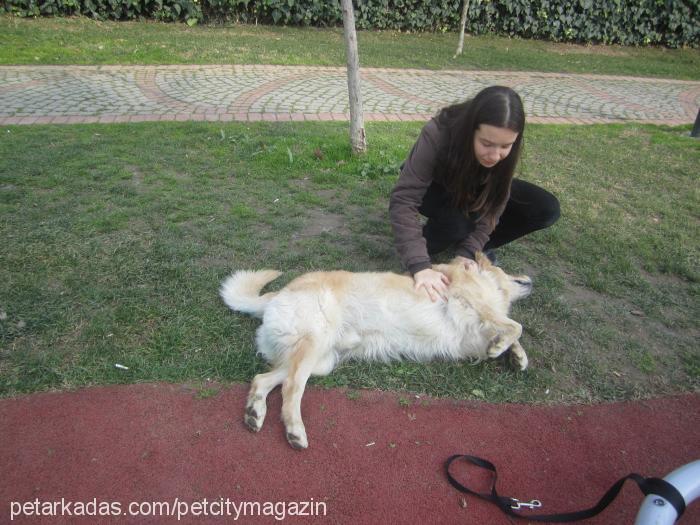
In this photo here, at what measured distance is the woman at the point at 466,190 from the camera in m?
2.71

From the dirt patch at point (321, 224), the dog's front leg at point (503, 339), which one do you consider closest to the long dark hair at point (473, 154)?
the dog's front leg at point (503, 339)

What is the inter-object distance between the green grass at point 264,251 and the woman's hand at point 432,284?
0.45 m

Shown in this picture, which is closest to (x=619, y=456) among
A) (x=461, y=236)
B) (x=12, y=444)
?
(x=461, y=236)

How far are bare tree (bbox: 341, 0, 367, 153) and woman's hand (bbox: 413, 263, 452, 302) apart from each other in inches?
123

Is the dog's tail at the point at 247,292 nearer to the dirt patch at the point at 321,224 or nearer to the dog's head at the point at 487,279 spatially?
the dirt patch at the point at 321,224

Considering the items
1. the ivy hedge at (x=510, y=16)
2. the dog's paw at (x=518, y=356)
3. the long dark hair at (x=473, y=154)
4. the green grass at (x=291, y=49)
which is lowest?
the dog's paw at (x=518, y=356)

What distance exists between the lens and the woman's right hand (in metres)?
2.92

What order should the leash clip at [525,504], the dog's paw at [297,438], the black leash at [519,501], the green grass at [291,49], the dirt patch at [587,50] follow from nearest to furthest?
the black leash at [519,501] < the leash clip at [525,504] < the dog's paw at [297,438] < the green grass at [291,49] < the dirt patch at [587,50]

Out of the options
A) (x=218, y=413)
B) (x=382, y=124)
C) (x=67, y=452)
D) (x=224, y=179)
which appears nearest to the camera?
(x=67, y=452)

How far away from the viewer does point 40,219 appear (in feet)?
13.5

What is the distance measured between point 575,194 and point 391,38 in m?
10.3

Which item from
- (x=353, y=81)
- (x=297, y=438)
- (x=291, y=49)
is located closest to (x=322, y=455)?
(x=297, y=438)

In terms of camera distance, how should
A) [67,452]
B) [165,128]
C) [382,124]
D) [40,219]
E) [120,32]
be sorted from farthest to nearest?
[120,32]
[382,124]
[165,128]
[40,219]
[67,452]

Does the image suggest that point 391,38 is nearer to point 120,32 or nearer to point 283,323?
point 120,32
